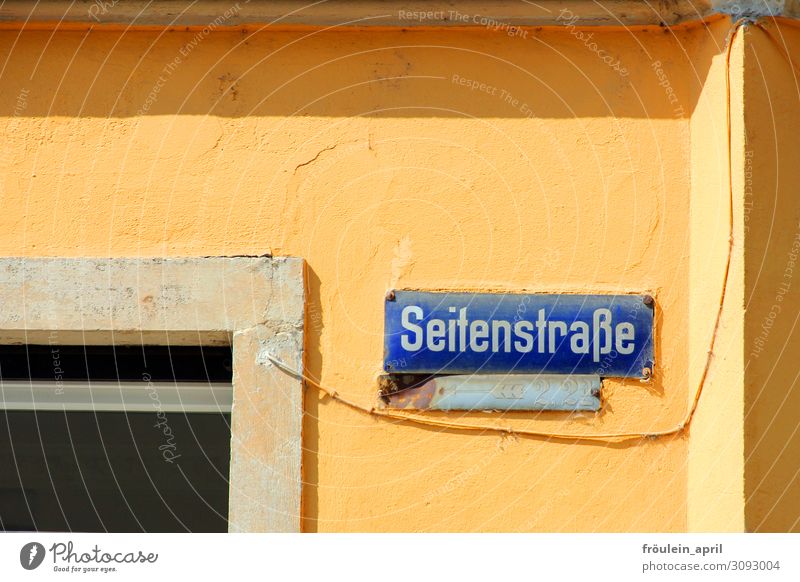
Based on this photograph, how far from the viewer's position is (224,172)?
10.9 ft

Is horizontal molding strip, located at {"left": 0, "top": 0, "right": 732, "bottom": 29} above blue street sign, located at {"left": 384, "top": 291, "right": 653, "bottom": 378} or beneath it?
above

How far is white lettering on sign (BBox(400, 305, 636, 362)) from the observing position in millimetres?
3189

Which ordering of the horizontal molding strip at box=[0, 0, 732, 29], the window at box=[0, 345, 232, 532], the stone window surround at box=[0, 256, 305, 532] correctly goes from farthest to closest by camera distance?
the window at box=[0, 345, 232, 532] → the horizontal molding strip at box=[0, 0, 732, 29] → the stone window surround at box=[0, 256, 305, 532]

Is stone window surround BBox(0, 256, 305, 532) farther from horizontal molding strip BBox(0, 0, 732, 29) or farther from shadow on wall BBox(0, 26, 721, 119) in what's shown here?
horizontal molding strip BBox(0, 0, 732, 29)

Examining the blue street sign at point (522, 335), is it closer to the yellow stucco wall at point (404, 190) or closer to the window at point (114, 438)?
the yellow stucco wall at point (404, 190)

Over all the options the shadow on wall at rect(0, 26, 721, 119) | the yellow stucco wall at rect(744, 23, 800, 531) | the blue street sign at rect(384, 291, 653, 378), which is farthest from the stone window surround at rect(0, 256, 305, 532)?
the yellow stucco wall at rect(744, 23, 800, 531)

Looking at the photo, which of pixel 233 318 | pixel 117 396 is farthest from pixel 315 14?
pixel 117 396

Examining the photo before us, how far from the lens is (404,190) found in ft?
10.9

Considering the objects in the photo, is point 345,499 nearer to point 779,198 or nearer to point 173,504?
point 173,504

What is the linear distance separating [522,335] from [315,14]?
4.00 ft

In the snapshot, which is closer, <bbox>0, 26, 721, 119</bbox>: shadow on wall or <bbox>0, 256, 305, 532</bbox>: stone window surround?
<bbox>0, 256, 305, 532</bbox>: stone window surround
